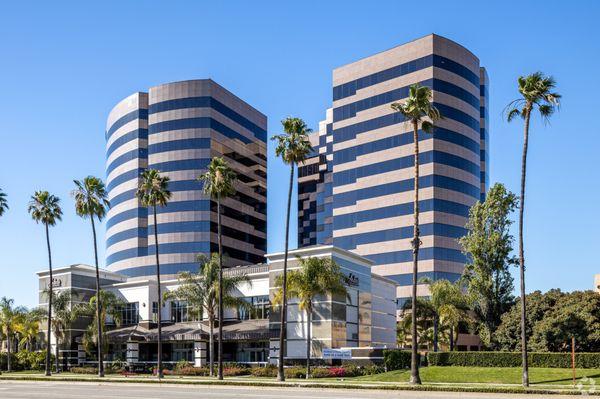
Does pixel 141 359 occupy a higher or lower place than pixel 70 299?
lower

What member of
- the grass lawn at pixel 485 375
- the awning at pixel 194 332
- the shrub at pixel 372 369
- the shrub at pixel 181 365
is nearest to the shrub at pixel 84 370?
the awning at pixel 194 332

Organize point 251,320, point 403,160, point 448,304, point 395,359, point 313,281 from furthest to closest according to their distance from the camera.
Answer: point 403,160 → point 251,320 → point 448,304 → point 395,359 → point 313,281

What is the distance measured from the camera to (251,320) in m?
73.9

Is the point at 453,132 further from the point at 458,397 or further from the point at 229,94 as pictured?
the point at 458,397

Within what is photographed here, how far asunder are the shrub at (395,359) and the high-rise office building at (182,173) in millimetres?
54259

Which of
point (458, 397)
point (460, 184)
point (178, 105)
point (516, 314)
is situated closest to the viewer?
point (458, 397)

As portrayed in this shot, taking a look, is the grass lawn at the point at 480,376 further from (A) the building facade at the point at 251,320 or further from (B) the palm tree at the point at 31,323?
(B) the palm tree at the point at 31,323

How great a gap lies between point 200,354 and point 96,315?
1575 centimetres

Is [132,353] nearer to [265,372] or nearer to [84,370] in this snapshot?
[84,370]

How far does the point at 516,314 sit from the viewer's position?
60656 millimetres

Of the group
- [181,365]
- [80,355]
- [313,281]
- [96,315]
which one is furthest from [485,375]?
[80,355]

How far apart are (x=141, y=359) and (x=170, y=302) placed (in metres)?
7.73

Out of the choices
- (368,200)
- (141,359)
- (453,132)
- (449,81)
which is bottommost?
(141,359)

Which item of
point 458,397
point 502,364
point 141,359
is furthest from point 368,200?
point 458,397
